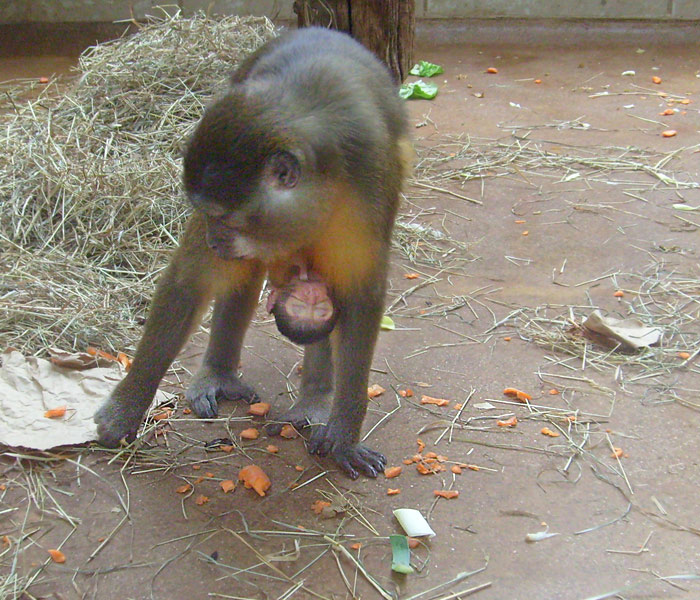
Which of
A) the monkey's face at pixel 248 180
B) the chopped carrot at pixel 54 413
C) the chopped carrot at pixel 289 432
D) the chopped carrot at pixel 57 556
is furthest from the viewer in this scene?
the chopped carrot at pixel 289 432

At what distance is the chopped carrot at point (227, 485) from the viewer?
348cm

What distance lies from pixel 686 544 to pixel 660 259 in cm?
274

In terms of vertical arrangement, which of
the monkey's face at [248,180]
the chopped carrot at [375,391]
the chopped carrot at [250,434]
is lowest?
the chopped carrot at [375,391]

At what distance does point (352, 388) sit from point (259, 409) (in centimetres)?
61

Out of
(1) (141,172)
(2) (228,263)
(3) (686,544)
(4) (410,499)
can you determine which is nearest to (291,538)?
(4) (410,499)

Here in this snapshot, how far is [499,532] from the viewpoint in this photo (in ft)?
10.8

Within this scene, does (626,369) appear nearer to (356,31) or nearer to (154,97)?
(356,31)

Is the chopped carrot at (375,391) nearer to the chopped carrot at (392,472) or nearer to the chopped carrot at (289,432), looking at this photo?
the chopped carrot at (289,432)

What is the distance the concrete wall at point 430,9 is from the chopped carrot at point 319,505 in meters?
7.91

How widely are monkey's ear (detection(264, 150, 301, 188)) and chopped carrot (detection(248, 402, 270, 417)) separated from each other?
1.52 m

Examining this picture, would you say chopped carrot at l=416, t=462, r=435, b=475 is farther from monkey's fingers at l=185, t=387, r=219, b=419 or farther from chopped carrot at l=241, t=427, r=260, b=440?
monkey's fingers at l=185, t=387, r=219, b=419

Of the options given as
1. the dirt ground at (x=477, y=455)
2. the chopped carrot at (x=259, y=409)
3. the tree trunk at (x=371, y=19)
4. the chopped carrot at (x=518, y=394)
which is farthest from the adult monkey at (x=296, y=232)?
the tree trunk at (x=371, y=19)

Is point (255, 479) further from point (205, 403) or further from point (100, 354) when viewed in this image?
point (100, 354)

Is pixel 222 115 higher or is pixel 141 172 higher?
pixel 222 115
